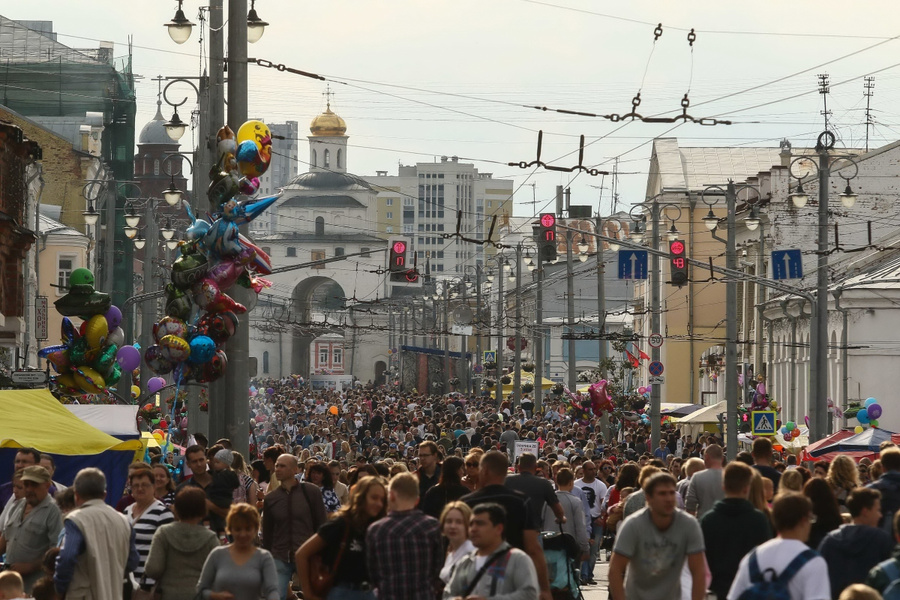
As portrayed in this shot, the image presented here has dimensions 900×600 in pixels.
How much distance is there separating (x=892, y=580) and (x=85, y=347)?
16.8 meters

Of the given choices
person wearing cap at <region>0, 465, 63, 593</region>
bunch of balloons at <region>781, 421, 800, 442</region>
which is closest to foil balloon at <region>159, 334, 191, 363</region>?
person wearing cap at <region>0, 465, 63, 593</region>

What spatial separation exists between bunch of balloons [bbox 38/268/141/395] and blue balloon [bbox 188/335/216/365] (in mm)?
4053

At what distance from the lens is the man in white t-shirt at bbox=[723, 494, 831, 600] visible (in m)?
7.93

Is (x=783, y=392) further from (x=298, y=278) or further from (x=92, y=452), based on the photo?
(x=298, y=278)

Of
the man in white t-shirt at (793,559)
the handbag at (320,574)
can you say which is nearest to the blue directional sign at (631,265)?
the handbag at (320,574)

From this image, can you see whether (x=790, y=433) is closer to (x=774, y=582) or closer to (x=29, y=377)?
(x=29, y=377)

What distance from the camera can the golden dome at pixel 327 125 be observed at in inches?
6752

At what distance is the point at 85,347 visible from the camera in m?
23.3

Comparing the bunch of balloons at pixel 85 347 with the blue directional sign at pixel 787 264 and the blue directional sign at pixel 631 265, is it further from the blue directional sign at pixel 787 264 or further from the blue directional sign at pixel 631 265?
the blue directional sign at pixel 631 265

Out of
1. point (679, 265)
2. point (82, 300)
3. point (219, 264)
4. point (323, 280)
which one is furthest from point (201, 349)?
point (323, 280)

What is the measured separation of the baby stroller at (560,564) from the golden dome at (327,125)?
523 feet

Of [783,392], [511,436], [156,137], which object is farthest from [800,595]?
[156,137]

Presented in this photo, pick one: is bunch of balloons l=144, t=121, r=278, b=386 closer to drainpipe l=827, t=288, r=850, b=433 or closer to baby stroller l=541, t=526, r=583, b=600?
baby stroller l=541, t=526, r=583, b=600

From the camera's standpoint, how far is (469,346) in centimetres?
10712
